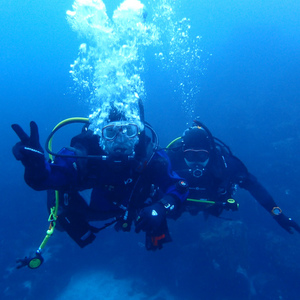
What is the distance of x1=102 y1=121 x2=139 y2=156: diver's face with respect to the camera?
10.5ft

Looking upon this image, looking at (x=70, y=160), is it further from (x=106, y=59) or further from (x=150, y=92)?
(x=150, y=92)

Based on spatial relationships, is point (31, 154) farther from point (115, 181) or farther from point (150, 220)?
point (150, 220)

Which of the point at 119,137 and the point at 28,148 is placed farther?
the point at 119,137

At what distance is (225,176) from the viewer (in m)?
5.27

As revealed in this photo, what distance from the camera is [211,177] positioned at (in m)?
5.33

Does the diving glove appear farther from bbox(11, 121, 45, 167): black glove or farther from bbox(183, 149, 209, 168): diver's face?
bbox(183, 149, 209, 168): diver's face

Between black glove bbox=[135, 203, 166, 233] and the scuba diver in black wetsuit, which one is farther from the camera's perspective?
the scuba diver in black wetsuit

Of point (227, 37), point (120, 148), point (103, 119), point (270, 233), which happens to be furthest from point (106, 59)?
point (227, 37)

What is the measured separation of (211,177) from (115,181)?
2773 mm

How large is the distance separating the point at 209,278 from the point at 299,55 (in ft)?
123

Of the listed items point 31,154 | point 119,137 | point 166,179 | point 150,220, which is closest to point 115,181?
point 119,137

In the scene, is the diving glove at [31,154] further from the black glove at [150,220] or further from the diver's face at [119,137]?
the black glove at [150,220]

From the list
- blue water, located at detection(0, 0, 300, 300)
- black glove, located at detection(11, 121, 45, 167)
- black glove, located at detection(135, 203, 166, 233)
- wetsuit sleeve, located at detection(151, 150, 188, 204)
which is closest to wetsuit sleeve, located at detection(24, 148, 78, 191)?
black glove, located at detection(11, 121, 45, 167)

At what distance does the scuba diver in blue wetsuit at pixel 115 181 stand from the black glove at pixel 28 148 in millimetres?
397
